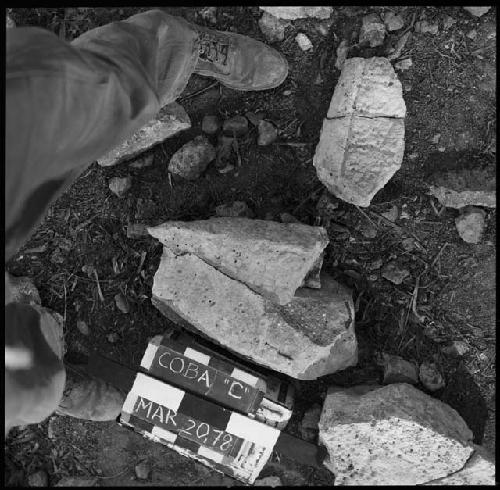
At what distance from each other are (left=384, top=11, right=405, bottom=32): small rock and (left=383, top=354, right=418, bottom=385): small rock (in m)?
1.45

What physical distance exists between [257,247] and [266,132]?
0.56 m

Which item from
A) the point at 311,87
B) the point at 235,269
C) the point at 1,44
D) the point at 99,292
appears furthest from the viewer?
the point at 99,292

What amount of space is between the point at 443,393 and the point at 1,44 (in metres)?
2.21

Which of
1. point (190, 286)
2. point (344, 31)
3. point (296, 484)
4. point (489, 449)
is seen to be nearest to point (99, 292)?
point (190, 286)

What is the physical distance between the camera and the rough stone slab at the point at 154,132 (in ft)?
7.97

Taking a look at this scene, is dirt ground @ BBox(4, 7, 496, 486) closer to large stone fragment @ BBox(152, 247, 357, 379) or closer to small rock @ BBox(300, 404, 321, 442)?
small rock @ BBox(300, 404, 321, 442)

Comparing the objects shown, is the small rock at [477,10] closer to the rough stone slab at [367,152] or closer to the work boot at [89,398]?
the rough stone slab at [367,152]

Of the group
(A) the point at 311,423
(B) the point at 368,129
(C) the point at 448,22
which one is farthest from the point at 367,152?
(A) the point at 311,423

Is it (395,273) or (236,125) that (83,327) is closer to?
(236,125)

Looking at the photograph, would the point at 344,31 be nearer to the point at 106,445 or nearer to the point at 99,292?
the point at 99,292

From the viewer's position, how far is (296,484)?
2682mm

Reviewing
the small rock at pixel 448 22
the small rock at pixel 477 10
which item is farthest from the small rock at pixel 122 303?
the small rock at pixel 477 10

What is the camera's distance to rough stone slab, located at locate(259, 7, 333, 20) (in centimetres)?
238

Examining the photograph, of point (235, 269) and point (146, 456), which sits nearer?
point (235, 269)
